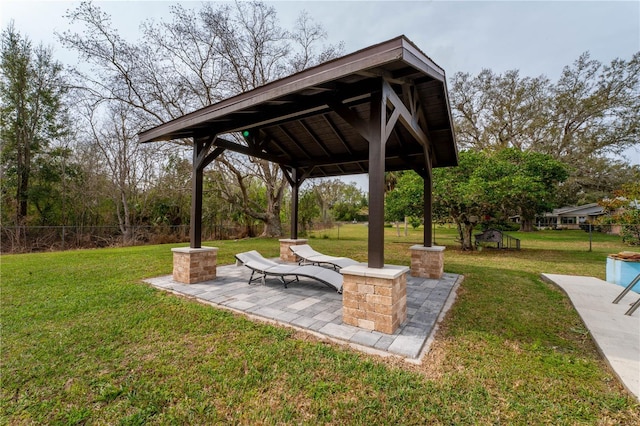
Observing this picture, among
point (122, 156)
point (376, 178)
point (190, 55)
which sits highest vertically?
point (190, 55)

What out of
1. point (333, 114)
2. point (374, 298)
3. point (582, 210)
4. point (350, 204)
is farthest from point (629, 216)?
point (350, 204)

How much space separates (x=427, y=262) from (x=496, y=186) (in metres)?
5.89

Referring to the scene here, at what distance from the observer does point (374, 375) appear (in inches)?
92.7

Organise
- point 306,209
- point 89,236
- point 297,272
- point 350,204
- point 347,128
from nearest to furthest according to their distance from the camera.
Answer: point 297,272
point 347,128
point 89,236
point 306,209
point 350,204

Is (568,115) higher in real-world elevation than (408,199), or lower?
higher

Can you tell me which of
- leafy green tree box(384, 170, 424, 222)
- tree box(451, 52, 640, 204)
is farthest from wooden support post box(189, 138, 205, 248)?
tree box(451, 52, 640, 204)

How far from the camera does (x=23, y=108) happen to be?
12891 mm

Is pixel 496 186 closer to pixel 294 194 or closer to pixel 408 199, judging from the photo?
pixel 408 199

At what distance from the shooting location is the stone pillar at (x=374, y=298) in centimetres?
315

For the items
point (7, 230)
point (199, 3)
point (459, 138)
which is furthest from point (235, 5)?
point (459, 138)

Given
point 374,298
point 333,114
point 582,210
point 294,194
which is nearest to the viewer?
point 374,298

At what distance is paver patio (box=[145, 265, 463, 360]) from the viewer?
302cm

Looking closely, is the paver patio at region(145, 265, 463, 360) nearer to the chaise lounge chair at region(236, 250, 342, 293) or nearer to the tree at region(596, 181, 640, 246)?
the chaise lounge chair at region(236, 250, 342, 293)

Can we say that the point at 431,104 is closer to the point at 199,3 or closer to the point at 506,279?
the point at 506,279
